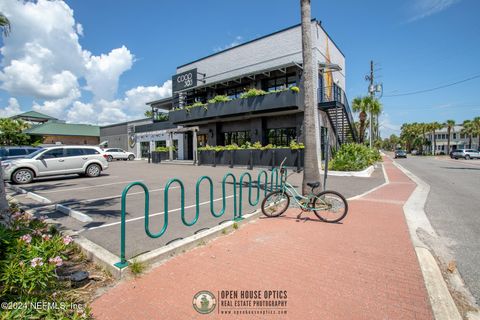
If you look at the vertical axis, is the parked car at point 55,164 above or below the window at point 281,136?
below

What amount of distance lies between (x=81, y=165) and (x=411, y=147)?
10095cm

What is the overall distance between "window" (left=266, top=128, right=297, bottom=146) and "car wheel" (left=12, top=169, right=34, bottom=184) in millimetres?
15832

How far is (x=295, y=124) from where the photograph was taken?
18.7 m

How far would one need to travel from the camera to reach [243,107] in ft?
62.0

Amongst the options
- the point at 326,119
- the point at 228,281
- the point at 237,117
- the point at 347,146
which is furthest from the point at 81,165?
the point at 326,119

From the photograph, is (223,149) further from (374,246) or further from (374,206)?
(374,246)

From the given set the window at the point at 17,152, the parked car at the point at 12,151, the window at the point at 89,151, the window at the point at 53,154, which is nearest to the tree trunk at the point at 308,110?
the window at the point at 89,151

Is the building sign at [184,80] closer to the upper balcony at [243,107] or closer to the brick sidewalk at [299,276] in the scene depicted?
the upper balcony at [243,107]

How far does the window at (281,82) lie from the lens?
65.3 ft

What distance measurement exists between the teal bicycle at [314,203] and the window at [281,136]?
13.8 meters

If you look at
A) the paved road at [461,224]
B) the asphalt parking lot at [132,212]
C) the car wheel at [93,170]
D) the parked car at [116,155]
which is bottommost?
the paved road at [461,224]

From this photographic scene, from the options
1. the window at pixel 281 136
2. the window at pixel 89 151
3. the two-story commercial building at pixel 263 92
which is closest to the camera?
the window at pixel 89 151

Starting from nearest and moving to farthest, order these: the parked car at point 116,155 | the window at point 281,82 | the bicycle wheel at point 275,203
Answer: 1. the bicycle wheel at point 275,203
2. the window at point 281,82
3. the parked car at point 116,155

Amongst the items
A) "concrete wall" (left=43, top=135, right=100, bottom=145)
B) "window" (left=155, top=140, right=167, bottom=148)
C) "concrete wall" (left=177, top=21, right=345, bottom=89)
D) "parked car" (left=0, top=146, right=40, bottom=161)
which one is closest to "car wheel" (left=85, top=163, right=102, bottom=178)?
"parked car" (left=0, top=146, right=40, bottom=161)
